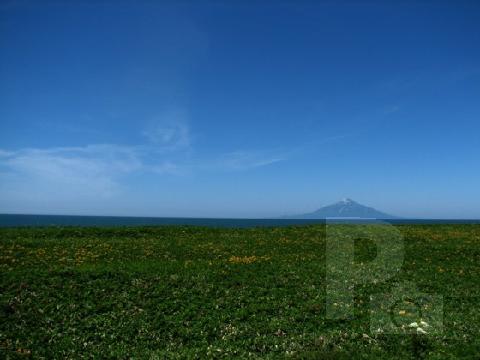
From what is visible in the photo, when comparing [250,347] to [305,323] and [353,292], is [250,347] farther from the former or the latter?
[353,292]

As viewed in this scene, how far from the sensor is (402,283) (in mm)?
20078

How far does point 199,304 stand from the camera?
16.7m

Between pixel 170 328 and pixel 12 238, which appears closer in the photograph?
pixel 170 328

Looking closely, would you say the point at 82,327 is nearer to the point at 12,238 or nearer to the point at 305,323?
the point at 305,323

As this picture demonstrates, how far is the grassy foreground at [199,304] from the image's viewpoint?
13.4m

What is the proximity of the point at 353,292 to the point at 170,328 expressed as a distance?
8568 mm

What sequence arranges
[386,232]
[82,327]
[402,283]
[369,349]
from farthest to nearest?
[386,232]
[402,283]
[82,327]
[369,349]

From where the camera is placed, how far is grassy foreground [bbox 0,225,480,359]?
44.1 ft

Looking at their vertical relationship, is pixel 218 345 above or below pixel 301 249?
below

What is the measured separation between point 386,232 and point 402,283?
16.4 metres

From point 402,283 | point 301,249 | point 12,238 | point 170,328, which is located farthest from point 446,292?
point 12,238

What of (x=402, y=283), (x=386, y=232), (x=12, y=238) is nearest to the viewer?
(x=402, y=283)

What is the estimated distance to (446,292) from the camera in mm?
18922

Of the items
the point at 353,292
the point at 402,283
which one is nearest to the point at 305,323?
the point at 353,292
